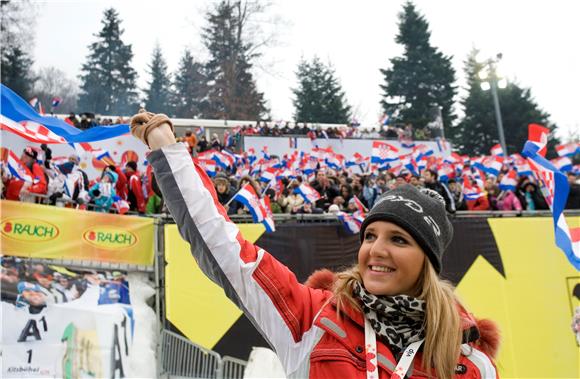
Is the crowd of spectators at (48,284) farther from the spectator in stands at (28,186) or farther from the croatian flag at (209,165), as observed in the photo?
the croatian flag at (209,165)

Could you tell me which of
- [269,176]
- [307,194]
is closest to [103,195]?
[307,194]

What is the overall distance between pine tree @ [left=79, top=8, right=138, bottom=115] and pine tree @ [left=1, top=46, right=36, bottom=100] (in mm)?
8384

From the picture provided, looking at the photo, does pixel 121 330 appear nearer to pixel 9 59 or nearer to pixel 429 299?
pixel 429 299

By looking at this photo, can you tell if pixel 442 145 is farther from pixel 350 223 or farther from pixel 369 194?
pixel 350 223

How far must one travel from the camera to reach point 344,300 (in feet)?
5.76

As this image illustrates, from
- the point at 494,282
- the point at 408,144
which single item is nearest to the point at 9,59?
the point at 408,144

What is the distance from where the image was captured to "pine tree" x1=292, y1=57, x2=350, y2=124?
43.4 m

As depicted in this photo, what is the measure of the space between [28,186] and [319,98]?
37.1 meters

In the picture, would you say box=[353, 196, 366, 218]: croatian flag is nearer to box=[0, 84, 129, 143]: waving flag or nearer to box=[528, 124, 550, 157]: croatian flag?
box=[528, 124, 550, 157]: croatian flag

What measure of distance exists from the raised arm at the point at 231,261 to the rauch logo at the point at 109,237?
6285 mm

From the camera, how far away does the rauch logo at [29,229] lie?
6.91 m

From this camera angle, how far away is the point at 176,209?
1.73 m

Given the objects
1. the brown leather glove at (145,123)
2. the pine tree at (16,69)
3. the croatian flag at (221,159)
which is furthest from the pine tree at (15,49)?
the brown leather glove at (145,123)

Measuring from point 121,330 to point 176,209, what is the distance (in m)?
5.84
